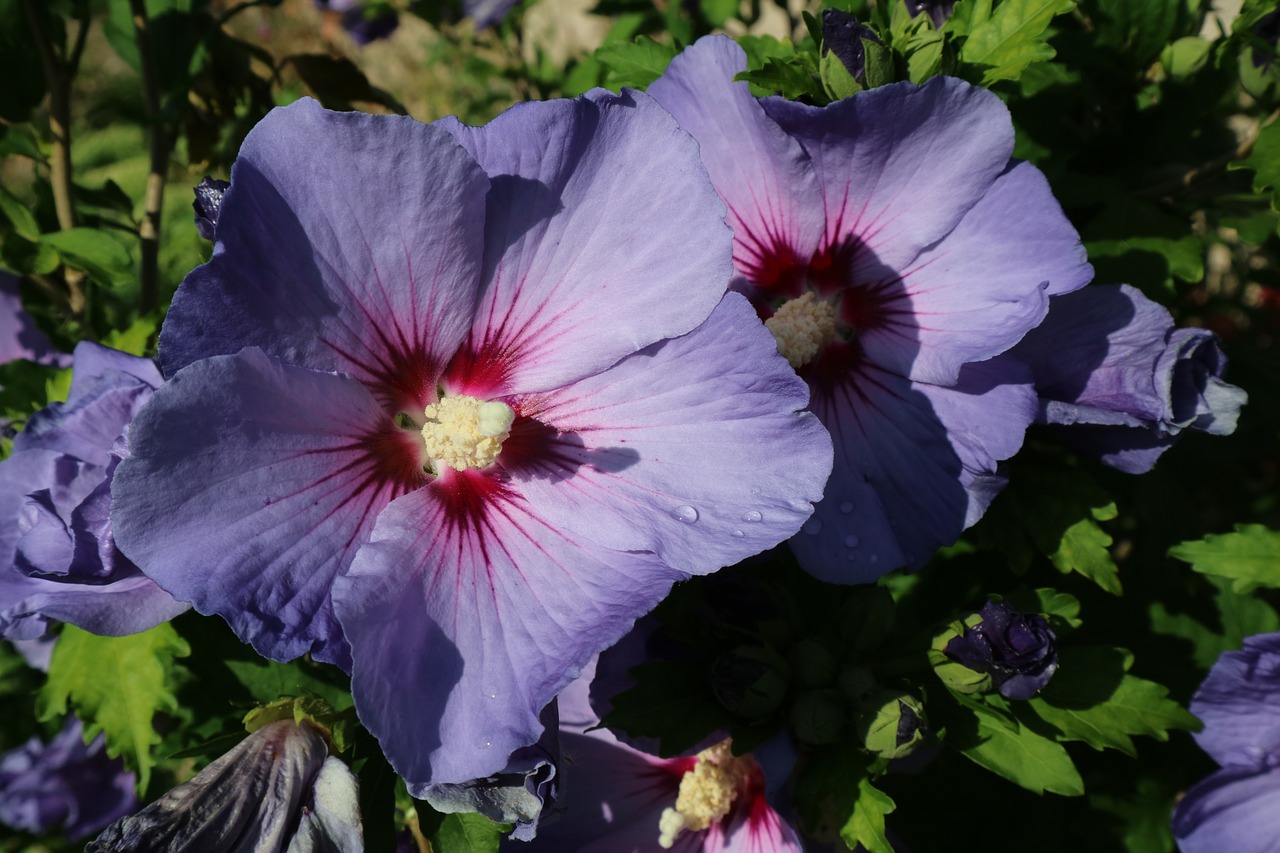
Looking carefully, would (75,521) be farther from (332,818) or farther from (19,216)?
(19,216)

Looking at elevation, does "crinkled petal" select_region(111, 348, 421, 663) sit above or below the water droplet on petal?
above

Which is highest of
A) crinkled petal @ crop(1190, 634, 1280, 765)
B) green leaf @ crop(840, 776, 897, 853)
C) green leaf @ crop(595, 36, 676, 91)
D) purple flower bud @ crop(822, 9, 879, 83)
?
purple flower bud @ crop(822, 9, 879, 83)

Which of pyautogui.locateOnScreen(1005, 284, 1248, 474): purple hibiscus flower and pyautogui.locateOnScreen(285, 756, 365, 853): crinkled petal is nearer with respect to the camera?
pyautogui.locateOnScreen(285, 756, 365, 853): crinkled petal

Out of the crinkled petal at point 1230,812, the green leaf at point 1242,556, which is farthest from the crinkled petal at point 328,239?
the crinkled petal at point 1230,812

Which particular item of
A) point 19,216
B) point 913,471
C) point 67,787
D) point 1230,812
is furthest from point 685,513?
→ point 67,787

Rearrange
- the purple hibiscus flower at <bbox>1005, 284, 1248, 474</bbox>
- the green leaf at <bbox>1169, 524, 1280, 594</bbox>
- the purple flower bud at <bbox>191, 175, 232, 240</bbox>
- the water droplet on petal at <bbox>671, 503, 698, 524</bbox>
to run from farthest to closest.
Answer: the green leaf at <bbox>1169, 524, 1280, 594</bbox> < the purple hibiscus flower at <bbox>1005, 284, 1248, 474</bbox> < the purple flower bud at <bbox>191, 175, 232, 240</bbox> < the water droplet on petal at <bbox>671, 503, 698, 524</bbox>

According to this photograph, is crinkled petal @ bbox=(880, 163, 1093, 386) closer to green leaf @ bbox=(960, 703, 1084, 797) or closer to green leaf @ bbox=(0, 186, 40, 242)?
green leaf @ bbox=(960, 703, 1084, 797)

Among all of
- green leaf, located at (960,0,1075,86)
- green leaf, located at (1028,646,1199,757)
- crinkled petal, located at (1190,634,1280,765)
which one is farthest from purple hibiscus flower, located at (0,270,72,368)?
crinkled petal, located at (1190,634,1280,765)
